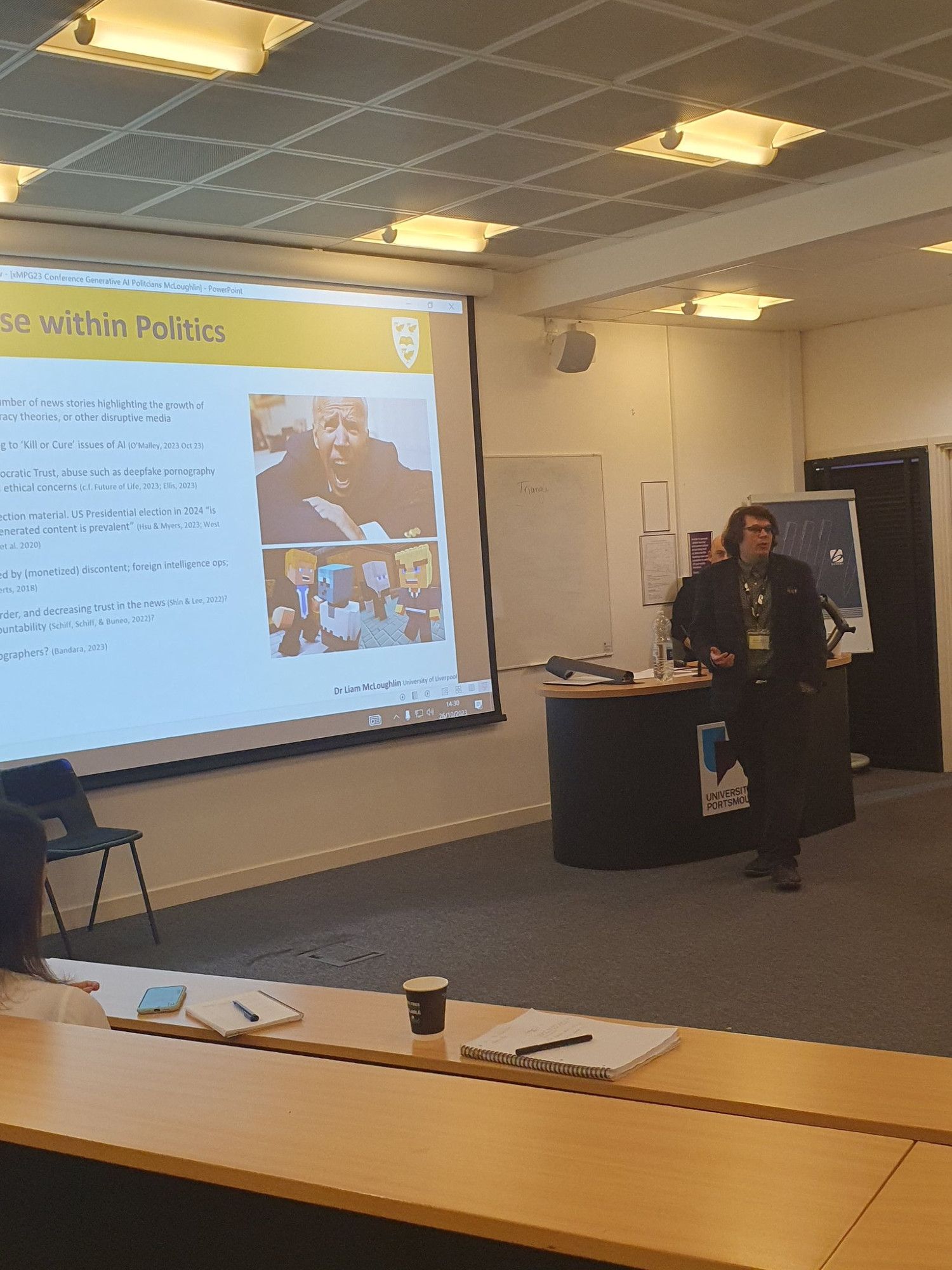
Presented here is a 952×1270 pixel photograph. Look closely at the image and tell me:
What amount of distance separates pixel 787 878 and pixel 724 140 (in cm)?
317

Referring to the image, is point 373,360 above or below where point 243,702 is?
above

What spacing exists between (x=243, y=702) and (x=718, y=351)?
449 cm

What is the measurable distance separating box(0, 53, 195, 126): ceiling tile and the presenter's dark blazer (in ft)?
10.2

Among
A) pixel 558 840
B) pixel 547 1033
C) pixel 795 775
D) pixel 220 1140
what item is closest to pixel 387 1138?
pixel 220 1140

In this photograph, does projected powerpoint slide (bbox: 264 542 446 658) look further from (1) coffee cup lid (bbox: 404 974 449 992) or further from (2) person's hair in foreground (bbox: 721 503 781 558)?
(1) coffee cup lid (bbox: 404 974 449 992)

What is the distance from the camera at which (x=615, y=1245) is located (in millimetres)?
1301

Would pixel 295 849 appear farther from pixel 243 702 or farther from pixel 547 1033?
pixel 547 1033

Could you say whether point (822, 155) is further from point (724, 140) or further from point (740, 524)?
point (740, 524)

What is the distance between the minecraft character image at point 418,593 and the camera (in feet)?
23.0

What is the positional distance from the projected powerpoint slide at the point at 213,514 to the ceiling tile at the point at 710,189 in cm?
164

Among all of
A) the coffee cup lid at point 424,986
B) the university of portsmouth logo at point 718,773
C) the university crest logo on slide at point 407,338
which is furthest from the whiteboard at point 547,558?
the coffee cup lid at point 424,986

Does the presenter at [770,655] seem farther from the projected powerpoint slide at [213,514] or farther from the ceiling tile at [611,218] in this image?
the projected powerpoint slide at [213,514]

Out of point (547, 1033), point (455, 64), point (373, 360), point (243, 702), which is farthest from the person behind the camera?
point (373, 360)

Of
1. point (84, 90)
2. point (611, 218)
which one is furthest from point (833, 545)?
point (84, 90)
